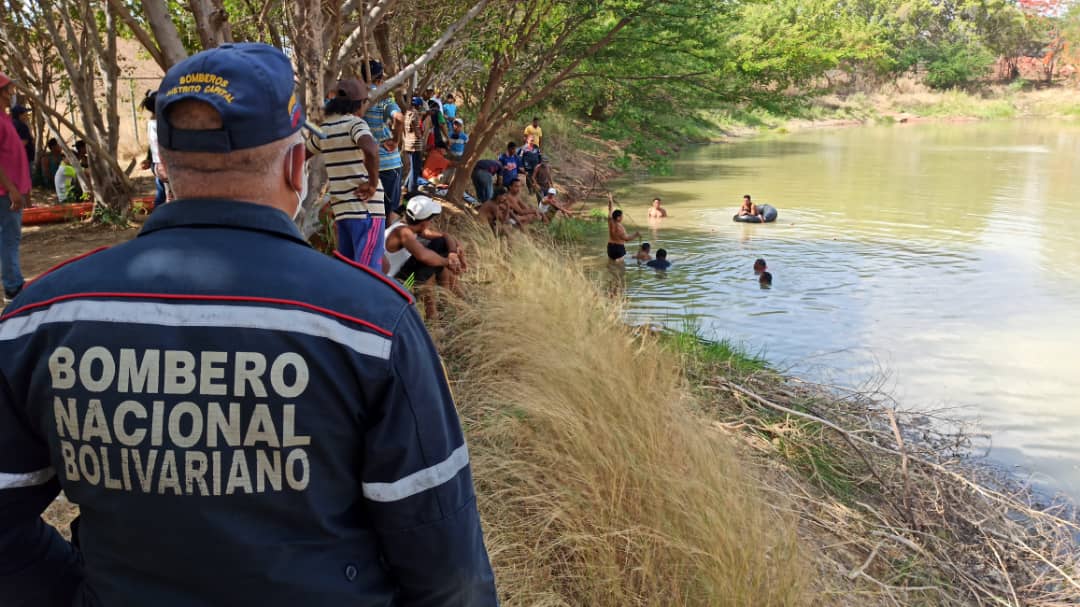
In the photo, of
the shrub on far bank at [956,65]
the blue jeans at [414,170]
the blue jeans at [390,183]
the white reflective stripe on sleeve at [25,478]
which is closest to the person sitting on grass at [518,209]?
the blue jeans at [414,170]

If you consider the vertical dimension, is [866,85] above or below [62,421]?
above

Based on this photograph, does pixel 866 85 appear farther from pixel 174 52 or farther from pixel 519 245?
pixel 174 52

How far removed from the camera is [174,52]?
4461mm

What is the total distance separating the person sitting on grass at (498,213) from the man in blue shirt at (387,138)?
9.07 feet

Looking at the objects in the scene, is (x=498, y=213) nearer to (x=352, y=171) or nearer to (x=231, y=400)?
(x=352, y=171)

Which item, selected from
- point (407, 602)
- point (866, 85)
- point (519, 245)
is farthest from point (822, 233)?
point (866, 85)

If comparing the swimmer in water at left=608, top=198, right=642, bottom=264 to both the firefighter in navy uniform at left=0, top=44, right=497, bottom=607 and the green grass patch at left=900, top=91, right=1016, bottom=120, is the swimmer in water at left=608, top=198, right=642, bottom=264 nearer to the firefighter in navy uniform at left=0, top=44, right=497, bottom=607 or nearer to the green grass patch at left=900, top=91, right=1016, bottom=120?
the firefighter in navy uniform at left=0, top=44, right=497, bottom=607

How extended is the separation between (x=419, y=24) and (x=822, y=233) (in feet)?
30.3

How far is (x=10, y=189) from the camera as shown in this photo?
5.79m

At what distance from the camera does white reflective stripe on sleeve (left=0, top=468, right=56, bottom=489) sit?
139 centimetres

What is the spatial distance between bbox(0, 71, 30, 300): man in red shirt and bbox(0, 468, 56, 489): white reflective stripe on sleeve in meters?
5.19

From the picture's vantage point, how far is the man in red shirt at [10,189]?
5.77 meters

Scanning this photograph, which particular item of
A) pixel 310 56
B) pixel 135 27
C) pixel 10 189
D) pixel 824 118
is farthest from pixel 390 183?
pixel 824 118

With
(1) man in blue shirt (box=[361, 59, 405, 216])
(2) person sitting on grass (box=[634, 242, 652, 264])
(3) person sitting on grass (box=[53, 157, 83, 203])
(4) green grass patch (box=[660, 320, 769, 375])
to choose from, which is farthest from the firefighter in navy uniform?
(3) person sitting on grass (box=[53, 157, 83, 203])
